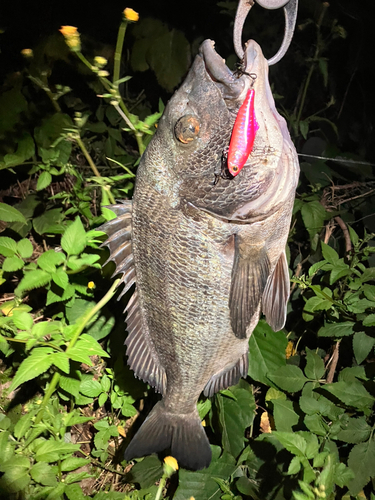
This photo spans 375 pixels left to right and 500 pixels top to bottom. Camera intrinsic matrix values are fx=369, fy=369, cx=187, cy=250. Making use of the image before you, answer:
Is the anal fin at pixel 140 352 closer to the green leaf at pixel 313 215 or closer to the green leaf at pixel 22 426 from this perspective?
the green leaf at pixel 22 426

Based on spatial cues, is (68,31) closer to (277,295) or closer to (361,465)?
(277,295)

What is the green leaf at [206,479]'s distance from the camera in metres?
1.35

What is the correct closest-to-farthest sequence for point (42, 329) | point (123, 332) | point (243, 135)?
point (243, 135) < point (42, 329) < point (123, 332)

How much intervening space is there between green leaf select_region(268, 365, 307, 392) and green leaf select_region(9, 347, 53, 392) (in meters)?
0.82

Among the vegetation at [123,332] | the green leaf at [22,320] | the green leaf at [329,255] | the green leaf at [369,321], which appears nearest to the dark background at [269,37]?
the vegetation at [123,332]

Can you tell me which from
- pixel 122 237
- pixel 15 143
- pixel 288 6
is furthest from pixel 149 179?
pixel 15 143

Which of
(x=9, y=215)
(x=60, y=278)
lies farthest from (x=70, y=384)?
(x=9, y=215)

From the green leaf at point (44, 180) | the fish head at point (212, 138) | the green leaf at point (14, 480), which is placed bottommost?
the green leaf at point (14, 480)

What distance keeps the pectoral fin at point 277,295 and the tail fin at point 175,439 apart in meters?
0.40

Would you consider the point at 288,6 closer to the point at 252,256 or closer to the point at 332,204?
the point at 252,256

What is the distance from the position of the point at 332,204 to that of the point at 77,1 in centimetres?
159

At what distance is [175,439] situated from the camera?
113 cm

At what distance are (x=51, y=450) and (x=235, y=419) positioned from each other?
2.13 ft

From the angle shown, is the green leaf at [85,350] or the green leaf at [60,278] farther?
the green leaf at [60,278]
